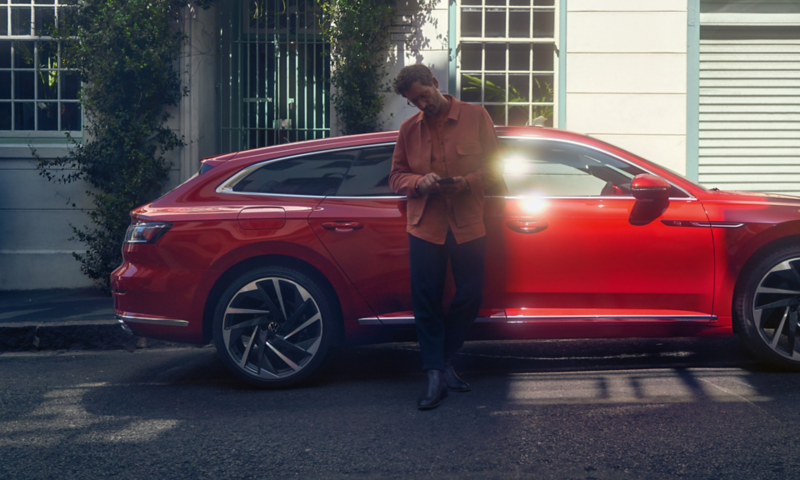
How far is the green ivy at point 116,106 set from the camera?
7.97 meters

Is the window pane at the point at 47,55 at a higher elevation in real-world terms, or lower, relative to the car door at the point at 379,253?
higher

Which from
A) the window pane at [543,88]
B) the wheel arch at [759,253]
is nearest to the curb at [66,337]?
the wheel arch at [759,253]

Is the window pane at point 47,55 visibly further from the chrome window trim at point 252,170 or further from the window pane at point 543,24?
the window pane at point 543,24

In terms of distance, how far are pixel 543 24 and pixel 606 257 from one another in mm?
5335

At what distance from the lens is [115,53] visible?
26.2ft

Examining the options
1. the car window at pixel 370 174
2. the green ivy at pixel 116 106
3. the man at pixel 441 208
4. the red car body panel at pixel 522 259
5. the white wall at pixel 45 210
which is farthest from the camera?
the white wall at pixel 45 210

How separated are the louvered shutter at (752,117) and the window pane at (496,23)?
8.20 ft

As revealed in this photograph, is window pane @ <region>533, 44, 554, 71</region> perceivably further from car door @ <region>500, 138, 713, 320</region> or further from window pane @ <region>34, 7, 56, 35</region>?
window pane @ <region>34, 7, 56, 35</region>

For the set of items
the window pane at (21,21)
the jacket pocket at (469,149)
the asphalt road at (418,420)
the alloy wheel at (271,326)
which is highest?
the window pane at (21,21)

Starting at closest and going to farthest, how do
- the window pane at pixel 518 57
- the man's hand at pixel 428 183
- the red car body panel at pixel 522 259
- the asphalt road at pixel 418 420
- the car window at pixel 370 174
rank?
the asphalt road at pixel 418 420, the man's hand at pixel 428 183, the red car body panel at pixel 522 259, the car window at pixel 370 174, the window pane at pixel 518 57

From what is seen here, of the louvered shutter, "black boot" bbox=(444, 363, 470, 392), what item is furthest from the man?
the louvered shutter

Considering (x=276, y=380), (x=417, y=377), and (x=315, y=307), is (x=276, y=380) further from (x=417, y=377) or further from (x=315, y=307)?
(x=417, y=377)

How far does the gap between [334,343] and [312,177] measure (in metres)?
1.02

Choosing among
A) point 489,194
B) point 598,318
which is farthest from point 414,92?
point 598,318
